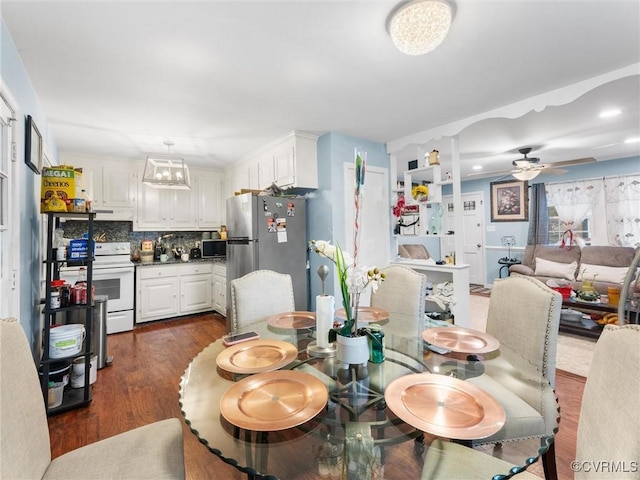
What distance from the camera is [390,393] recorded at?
3.34 feet

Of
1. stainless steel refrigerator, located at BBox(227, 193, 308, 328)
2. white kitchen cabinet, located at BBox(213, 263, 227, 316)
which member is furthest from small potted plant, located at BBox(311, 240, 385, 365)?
white kitchen cabinet, located at BBox(213, 263, 227, 316)

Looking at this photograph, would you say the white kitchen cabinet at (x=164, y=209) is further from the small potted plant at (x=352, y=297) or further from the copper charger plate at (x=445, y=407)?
the copper charger plate at (x=445, y=407)

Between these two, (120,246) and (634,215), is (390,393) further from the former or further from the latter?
(634,215)

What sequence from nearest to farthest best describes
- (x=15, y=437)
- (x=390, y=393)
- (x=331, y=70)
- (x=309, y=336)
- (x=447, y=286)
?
(x=15, y=437) < (x=390, y=393) < (x=309, y=336) < (x=331, y=70) < (x=447, y=286)

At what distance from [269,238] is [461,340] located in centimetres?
222

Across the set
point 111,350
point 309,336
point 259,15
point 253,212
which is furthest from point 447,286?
point 111,350

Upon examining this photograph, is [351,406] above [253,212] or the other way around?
the other way around

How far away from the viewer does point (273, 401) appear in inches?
38.9

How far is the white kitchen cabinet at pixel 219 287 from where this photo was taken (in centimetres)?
427

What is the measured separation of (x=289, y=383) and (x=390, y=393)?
1.19ft

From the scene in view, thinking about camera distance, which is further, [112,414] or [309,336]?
[112,414]

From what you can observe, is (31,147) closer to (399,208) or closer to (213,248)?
(213,248)

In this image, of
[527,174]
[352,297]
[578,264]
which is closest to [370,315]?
[352,297]

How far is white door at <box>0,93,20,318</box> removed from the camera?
5.17 feet
